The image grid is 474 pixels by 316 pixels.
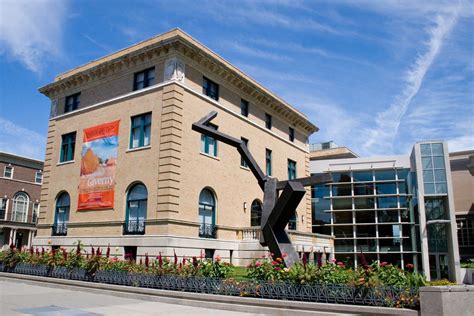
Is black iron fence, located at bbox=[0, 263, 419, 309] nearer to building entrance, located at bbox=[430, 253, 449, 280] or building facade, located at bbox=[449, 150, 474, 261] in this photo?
building entrance, located at bbox=[430, 253, 449, 280]

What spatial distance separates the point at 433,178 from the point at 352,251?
1274 centimetres

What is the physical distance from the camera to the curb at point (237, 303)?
10945 millimetres

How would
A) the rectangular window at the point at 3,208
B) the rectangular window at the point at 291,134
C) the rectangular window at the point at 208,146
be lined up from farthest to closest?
the rectangular window at the point at 3,208, the rectangular window at the point at 291,134, the rectangular window at the point at 208,146

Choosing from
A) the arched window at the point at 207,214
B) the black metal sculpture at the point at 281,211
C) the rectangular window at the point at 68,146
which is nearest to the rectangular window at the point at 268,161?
the arched window at the point at 207,214

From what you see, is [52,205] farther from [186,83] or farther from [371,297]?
[371,297]

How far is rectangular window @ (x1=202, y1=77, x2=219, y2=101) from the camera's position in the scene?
30.6m

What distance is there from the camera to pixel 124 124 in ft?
96.6

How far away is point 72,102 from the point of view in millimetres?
34469

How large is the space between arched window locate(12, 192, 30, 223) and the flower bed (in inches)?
1984

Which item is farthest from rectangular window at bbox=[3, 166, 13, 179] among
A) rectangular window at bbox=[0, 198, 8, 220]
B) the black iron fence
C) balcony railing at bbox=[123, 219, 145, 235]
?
the black iron fence

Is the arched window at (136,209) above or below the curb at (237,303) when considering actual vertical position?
above

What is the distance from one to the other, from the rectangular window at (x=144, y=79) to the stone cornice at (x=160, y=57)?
74 cm

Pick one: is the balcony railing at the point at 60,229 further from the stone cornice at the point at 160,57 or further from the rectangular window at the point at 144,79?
the rectangular window at the point at 144,79

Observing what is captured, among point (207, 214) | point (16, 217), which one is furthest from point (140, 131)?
point (16, 217)
